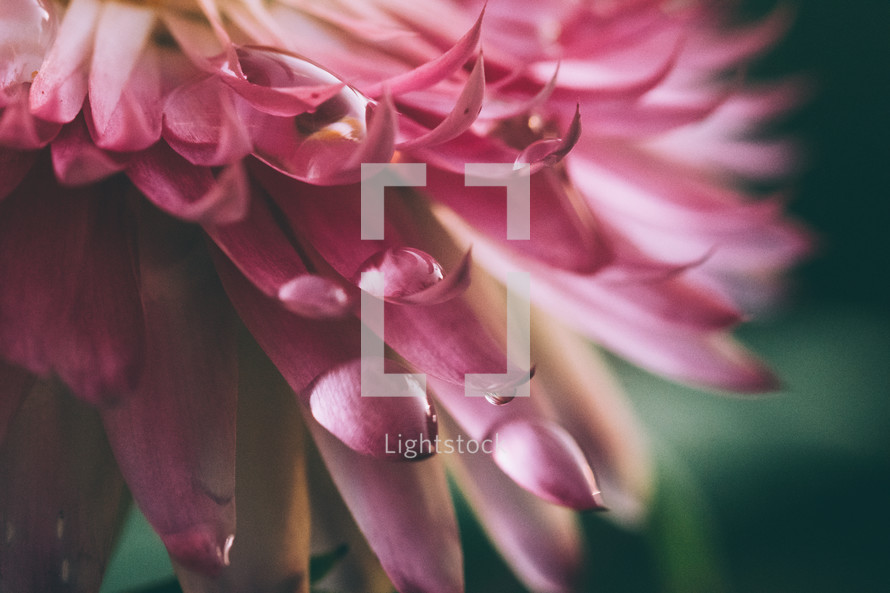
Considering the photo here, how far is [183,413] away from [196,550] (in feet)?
0.11

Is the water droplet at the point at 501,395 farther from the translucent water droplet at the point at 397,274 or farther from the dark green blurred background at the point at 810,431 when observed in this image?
the dark green blurred background at the point at 810,431

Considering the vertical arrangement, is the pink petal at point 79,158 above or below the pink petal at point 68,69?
below

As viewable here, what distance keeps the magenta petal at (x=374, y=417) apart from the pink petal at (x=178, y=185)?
47 mm

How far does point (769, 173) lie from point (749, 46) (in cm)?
10

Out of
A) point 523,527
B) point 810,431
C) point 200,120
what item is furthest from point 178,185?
point 810,431

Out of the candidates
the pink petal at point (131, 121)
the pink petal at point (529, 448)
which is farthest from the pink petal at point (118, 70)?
the pink petal at point (529, 448)

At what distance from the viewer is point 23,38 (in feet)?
0.61

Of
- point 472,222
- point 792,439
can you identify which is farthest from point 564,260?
point 792,439

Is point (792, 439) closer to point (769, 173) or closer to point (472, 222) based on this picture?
point (769, 173)

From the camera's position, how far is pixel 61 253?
17cm

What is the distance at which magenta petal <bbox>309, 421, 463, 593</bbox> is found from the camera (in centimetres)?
19

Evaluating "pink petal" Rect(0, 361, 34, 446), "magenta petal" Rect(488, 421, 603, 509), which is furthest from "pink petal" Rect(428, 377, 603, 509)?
"pink petal" Rect(0, 361, 34, 446)

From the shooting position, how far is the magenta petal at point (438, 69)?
169mm

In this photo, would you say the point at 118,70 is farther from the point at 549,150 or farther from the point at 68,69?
the point at 549,150
